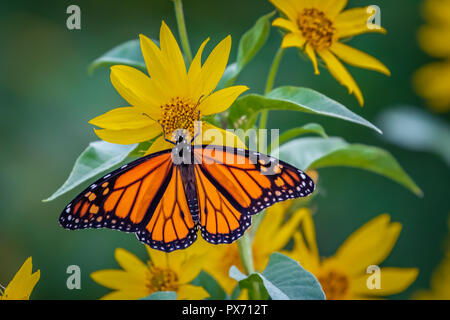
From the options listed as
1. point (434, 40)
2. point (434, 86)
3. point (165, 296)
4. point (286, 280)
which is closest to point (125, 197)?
point (165, 296)

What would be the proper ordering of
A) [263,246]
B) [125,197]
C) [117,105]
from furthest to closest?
[117,105] → [263,246] → [125,197]

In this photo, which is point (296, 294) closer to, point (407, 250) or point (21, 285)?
point (21, 285)

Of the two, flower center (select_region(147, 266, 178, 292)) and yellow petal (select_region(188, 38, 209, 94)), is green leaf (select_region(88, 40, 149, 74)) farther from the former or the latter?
flower center (select_region(147, 266, 178, 292))

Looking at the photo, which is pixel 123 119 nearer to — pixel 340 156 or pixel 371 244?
pixel 340 156

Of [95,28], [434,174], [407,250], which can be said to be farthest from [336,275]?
[95,28]

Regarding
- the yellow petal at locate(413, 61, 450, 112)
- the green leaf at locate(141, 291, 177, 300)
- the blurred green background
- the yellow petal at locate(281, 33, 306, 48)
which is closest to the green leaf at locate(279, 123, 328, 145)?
the yellow petal at locate(281, 33, 306, 48)
